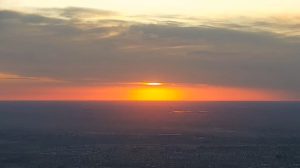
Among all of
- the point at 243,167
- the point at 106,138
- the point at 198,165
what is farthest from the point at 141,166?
the point at 106,138

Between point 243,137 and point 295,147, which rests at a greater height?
point 295,147

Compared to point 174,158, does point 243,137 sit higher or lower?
lower

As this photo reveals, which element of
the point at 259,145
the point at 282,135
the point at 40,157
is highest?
the point at 40,157

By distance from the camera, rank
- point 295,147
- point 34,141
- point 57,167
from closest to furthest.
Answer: point 57,167, point 295,147, point 34,141

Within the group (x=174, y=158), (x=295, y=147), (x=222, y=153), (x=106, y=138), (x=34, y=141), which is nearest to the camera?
(x=174, y=158)

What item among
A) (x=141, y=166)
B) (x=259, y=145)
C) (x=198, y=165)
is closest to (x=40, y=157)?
(x=141, y=166)

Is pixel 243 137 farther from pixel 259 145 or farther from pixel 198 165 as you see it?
pixel 198 165

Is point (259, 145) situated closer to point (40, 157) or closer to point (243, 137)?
point (243, 137)

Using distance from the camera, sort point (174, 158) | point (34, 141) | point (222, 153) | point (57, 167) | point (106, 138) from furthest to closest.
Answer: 1. point (106, 138)
2. point (34, 141)
3. point (222, 153)
4. point (174, 158)
5. point (57, 167)

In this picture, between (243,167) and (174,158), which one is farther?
(174,158)
